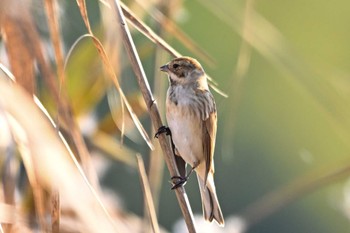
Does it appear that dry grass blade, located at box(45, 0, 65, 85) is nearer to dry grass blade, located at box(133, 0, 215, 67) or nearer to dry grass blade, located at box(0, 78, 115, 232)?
dry grass blade, located at box(133, 0, 215, 67)

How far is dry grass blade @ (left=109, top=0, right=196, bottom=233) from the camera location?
1.65 meters

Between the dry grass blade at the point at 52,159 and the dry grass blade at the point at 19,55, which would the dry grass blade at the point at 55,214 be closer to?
the dry grass blade at the point at 19,55

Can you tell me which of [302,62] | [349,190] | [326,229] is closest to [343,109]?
[302,62]

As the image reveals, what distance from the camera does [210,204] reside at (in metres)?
2.76

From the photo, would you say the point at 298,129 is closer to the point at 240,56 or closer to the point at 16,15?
the point at 240,56

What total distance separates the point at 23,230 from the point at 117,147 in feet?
4.04

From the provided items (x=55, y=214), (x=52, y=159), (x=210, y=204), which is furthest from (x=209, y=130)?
(x=52, y=159)

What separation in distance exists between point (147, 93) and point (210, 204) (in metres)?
0.97

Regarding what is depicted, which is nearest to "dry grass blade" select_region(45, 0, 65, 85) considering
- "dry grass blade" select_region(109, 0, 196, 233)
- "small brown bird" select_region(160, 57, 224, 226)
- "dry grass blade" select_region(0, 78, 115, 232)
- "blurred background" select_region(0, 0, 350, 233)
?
"blurred background" select_region(0, 0, 350, 233)

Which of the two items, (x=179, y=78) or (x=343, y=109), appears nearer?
(x=343, y=109)

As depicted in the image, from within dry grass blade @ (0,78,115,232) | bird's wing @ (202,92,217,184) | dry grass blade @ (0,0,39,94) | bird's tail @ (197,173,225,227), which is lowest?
dry grass blade @ (0,78,115,232)

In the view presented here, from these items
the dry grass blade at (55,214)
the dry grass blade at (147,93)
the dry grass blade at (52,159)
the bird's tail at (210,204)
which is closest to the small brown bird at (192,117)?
the bird's tail at (210,204)

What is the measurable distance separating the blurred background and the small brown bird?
7 centimetres

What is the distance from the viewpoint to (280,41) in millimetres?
1733
